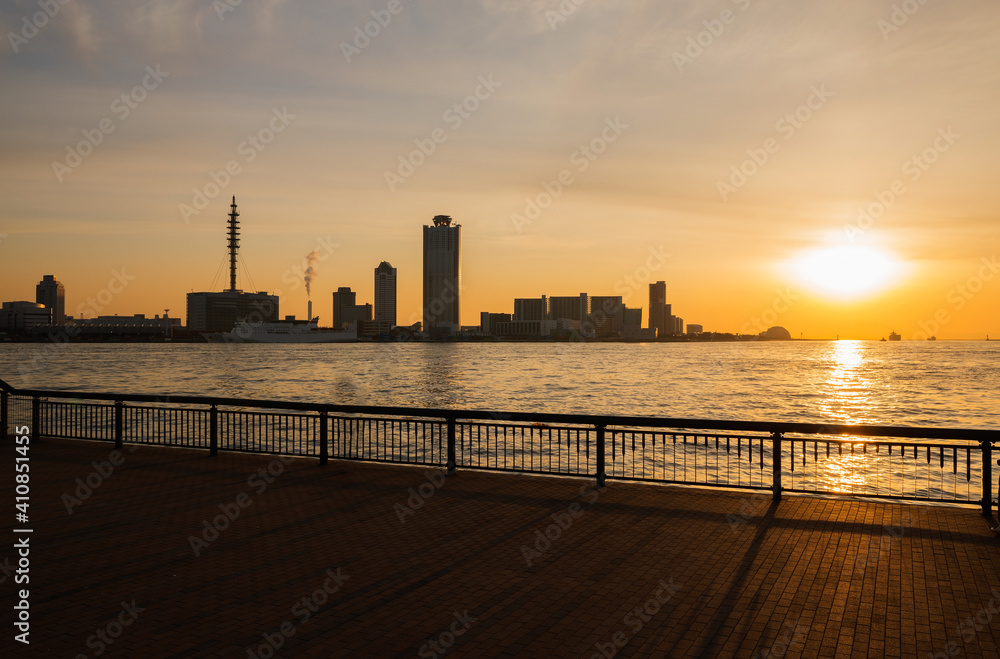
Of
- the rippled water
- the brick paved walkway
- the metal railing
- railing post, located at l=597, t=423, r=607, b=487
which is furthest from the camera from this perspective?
the rippled water

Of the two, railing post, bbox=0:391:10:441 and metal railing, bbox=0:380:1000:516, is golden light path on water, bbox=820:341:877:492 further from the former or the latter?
railing post, bbox=0:391:10:441

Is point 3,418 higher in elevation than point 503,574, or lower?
higher

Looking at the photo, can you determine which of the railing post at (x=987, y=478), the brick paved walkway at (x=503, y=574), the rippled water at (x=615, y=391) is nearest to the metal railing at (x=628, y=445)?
the railing post at (x=987, y=478)

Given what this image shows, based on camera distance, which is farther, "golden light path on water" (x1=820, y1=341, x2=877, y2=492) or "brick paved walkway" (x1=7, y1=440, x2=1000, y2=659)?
"golden light path on water" (x1=820, y1=341, x2=877, y2=492)

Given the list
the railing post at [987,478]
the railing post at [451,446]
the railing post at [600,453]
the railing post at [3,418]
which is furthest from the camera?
the railing post at [3,418]

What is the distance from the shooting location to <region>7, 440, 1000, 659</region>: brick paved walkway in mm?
6047

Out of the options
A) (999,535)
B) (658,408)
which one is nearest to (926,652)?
(999,535)

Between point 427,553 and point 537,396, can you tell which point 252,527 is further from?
point 537,396

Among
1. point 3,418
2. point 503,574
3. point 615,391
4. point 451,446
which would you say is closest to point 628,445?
point 451,446

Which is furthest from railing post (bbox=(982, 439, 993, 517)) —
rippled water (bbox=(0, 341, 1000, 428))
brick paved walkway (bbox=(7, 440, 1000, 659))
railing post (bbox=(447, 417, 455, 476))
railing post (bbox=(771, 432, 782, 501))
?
rippled water (bbox=(0, 341, 1000, 428))

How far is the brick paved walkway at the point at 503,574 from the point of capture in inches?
238

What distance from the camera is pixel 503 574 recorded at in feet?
25.6

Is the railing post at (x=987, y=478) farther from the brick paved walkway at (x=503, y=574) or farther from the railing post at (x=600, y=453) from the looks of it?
the railing post at (x=600, y=453)

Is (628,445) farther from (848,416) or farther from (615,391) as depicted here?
(615,391)
